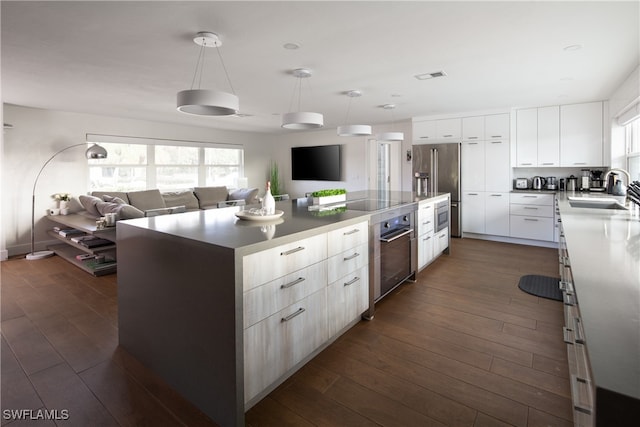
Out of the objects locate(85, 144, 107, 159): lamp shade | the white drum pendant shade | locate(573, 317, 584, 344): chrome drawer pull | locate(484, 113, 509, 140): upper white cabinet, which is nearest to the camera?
locate(573, 317, 584, 344): chrome drawer pull

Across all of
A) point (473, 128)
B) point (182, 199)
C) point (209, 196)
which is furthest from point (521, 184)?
point (182, 199)

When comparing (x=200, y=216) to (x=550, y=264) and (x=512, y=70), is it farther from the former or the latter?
(x=550, y=264)

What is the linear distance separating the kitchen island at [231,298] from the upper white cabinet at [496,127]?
14.6 ft

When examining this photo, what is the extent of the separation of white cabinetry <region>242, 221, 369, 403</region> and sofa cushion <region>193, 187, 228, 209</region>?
5.22m

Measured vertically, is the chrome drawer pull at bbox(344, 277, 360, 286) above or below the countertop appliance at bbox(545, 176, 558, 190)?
below

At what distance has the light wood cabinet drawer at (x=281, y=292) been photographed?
1.66 meters

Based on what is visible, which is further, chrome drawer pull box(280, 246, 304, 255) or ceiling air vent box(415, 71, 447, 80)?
ceiling air vent box(415, 71, 447, 80)

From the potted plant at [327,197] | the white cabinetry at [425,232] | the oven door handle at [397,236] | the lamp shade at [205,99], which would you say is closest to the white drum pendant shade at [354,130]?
the potted plant at [327,197]

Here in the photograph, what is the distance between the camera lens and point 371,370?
6.93 feet

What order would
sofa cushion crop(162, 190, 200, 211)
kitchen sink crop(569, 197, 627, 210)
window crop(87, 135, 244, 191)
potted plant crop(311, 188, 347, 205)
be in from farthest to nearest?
sofa cushion crop(162, 190, 200, 211), window crop(87, 135, 244, 191), kitchen sink crop(569, 197, 627, 210), potted plant crop(311, 188, 347, 205)

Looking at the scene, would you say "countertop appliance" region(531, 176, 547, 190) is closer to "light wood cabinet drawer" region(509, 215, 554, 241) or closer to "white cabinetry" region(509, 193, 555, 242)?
"white cabinetry" region(509, 193, 555, 242)

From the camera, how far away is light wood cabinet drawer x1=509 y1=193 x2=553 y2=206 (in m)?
5.34

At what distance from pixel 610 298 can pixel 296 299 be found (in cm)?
141

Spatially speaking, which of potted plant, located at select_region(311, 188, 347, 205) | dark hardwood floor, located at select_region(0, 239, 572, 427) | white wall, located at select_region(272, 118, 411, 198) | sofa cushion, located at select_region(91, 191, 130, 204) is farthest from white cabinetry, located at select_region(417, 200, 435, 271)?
sofa cushion, located at select_region(91, 191, 130, 204)
